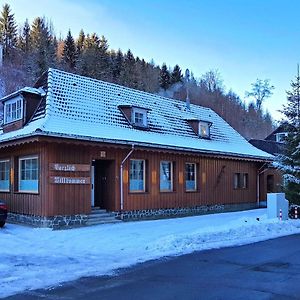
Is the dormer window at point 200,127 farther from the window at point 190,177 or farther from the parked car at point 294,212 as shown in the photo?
the parked car at point 294,212

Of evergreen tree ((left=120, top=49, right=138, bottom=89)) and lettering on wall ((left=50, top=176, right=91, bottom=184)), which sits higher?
evergreen tree ((left=120, top=49, right=138, bottom=89))

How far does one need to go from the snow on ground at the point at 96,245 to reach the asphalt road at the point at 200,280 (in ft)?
1.98

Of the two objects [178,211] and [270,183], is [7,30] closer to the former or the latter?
[270,183]

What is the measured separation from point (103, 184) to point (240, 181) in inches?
420

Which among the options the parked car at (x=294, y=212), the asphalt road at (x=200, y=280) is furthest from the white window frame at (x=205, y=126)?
the asphalt road at (x=200, y=280)

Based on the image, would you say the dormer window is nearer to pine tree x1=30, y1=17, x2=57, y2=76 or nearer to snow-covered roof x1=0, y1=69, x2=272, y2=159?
snow-covered roof x1=0, y1=69, x2=272, y2=159

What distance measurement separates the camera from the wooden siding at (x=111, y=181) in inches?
655

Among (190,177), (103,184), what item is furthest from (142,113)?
(103,184)

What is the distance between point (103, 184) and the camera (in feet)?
64.1

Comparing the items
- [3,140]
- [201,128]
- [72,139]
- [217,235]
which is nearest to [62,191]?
[72,139]

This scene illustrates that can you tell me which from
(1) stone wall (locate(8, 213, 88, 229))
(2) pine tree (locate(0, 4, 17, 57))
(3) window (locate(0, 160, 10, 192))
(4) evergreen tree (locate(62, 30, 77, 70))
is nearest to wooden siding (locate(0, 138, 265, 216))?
(1) stone wall (locate(8, 213, 88, 229))

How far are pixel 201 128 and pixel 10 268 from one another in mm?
17574

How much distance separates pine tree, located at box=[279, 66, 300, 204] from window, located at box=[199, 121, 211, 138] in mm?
4392

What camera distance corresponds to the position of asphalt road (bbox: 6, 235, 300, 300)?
7.05 m
